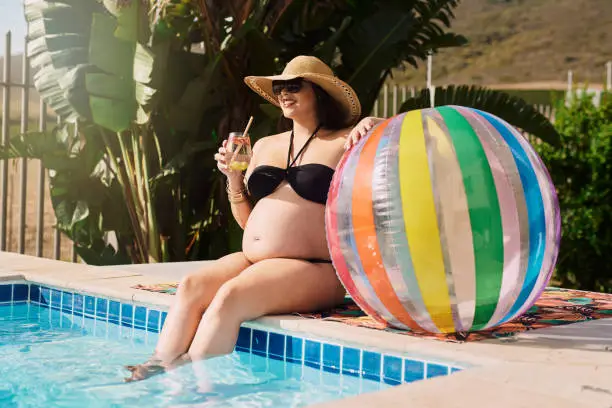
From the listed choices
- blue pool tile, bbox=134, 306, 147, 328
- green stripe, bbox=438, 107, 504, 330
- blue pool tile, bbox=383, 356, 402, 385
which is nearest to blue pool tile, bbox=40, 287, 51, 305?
blue pool tile, bbox=134, 306, 147, 328

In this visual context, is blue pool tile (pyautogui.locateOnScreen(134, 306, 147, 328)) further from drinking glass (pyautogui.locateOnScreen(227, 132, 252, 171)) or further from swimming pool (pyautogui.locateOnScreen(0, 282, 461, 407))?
drinking glass (pyautogui.locateOnScreen(227, 132, 252, 171))

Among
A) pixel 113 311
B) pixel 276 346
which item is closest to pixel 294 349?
pixel 276 346

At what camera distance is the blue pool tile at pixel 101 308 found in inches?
210

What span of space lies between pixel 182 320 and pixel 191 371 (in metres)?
0.31

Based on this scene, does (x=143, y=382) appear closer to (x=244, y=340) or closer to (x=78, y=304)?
(x=244, y=340)

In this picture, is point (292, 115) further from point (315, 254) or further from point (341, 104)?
point (315, 254)

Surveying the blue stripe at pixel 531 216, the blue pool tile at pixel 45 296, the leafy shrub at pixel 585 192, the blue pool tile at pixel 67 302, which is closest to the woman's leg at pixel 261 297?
the blue stripe at pixel 531 216

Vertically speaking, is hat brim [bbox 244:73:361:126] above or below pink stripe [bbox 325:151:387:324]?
above

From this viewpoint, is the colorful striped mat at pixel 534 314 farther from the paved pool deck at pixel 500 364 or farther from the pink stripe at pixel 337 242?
the pink stripe at pixel 337 242

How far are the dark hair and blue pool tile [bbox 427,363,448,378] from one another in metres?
1.66

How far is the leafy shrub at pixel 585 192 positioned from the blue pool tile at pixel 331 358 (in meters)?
6.10

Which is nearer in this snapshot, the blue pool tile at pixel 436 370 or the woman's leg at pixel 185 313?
the blue pool tile at pixel 436 370

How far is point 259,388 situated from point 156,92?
4252mm

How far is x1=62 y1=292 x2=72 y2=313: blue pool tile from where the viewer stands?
5672 millimetres
